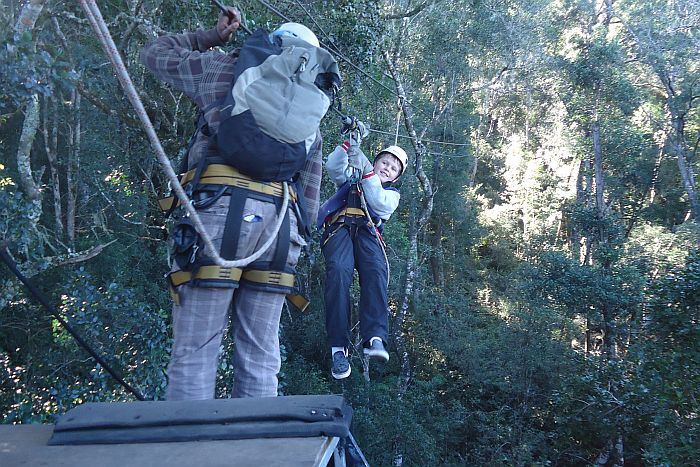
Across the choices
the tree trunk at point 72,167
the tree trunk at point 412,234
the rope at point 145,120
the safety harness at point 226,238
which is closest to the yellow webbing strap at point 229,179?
the safety harness at point 226,238

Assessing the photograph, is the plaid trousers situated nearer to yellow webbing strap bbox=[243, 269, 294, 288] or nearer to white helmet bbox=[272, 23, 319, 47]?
yellow webbing strap bbox=[243, 269, 294, 288]

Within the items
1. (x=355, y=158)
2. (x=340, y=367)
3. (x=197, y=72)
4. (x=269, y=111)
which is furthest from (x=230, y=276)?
(x=355, y=158)

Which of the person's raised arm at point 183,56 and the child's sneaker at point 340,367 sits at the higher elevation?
the person's raised arm at point 183,56

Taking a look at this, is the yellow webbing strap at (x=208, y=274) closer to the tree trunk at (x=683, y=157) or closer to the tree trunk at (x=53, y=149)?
the tree trunk at (x=53, y=149)

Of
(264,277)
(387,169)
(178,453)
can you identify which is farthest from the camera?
(387,169)

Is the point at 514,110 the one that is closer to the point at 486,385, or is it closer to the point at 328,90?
the point at 486,385

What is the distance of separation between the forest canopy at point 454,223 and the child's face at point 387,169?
68cm

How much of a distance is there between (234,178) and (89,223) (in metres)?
7.73

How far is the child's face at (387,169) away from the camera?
3.56 meters

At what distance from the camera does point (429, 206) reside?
962 cm

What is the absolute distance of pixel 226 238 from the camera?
2.09 m

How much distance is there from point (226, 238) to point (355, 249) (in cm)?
139

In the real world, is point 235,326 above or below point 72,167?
below

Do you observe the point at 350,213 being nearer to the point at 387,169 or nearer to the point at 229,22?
the point at 387,169
